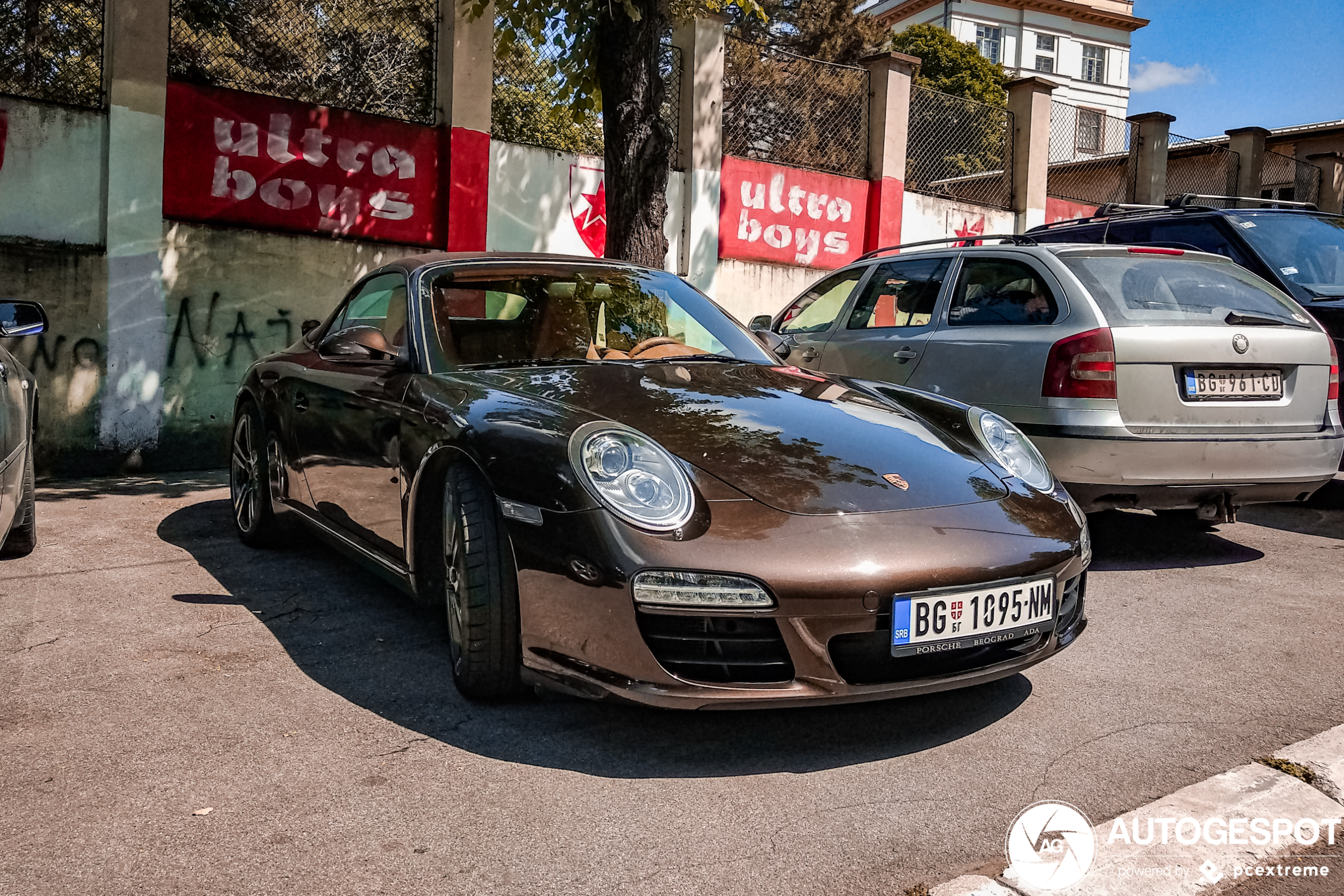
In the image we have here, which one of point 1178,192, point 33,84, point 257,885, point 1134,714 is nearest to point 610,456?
point 257,885

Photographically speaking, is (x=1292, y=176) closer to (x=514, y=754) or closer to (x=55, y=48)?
(x=55, y=48)

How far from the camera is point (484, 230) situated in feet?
32.8

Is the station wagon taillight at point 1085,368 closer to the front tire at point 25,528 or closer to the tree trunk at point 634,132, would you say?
the tree trunk at point 634,132

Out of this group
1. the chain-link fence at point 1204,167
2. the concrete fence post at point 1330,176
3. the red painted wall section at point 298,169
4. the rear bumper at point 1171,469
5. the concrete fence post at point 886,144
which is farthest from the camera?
the concrete fence post at point 1330,176

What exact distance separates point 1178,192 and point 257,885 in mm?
20503

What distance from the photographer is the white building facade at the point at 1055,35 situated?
60.0m

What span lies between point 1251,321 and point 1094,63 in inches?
2571

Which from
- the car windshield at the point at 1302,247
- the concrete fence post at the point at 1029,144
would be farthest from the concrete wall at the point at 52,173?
the concrete fence post at the point at 1029,144

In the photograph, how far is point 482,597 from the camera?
314 cm

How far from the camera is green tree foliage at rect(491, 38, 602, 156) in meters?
10.6

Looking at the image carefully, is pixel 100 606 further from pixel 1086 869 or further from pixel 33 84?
pixel 33 84

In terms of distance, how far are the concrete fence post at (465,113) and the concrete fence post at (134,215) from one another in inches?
88.5

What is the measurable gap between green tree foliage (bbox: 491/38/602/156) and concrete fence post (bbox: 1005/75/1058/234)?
22.1ft

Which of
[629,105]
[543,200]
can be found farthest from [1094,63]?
[629,105]
